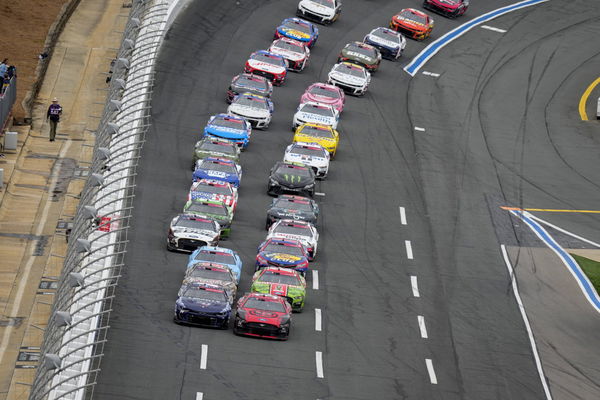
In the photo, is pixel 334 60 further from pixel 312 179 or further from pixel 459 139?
pixel 312 179

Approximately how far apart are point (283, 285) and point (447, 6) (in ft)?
113

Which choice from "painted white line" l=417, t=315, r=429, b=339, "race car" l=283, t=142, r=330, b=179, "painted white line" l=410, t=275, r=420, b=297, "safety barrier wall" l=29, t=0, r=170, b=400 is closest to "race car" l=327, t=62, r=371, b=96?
"race car" l=283, t=142, r=330, b=179

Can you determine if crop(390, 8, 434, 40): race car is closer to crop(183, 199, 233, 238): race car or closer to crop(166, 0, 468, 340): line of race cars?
crop(166, 0, 468, 340): line of race cars

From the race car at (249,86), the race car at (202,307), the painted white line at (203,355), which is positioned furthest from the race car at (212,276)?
the race car at (249,86)

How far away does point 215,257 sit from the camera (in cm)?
4516

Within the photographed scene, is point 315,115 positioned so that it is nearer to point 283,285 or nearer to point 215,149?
point 215,149

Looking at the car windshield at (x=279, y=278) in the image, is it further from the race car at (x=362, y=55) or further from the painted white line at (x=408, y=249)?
the race car at (x=362, y=55)

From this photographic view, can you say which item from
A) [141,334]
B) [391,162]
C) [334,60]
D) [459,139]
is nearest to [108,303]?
[141,334]

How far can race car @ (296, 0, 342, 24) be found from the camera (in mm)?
71000

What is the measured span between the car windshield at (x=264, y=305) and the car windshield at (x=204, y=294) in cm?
74

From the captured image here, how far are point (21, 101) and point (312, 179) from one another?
49.5ft

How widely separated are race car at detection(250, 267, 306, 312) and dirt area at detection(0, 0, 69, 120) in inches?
749

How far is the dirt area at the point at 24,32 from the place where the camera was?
2534 inches

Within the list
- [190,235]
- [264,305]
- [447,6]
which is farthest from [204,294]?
[447,6]
